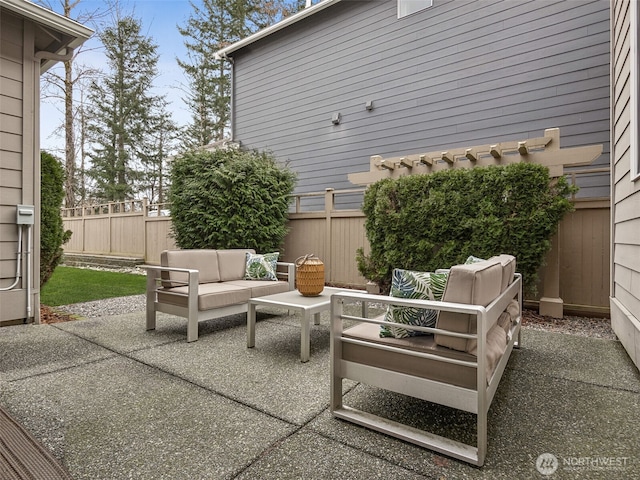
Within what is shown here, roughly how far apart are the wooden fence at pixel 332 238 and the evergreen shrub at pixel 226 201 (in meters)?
0.68

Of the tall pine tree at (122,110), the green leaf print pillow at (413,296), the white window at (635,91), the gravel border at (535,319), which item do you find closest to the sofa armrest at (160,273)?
the gravel border at (535,319)

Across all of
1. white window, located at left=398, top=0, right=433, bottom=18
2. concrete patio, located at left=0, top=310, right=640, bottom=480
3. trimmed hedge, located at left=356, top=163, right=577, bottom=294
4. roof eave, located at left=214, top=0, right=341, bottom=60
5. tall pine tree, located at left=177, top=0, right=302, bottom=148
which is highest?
tall pine tree, located at left=177, top=0, right=302, bottom=148

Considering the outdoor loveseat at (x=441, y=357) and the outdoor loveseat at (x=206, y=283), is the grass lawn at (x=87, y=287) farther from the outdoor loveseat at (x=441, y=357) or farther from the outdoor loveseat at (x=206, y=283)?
the outdoor loveseat at (x=441, y=357)

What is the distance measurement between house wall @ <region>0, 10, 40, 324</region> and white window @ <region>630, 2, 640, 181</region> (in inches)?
247

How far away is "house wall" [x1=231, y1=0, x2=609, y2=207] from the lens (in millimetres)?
5652

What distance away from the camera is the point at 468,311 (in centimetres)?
170

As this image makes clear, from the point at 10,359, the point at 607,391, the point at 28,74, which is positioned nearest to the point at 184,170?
the point at 28,74

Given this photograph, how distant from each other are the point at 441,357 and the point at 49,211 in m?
5.58

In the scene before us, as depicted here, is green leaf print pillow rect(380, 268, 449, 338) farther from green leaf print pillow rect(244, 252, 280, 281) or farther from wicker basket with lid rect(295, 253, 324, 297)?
green leaf print pillow rect(244, 252, 280, 281)

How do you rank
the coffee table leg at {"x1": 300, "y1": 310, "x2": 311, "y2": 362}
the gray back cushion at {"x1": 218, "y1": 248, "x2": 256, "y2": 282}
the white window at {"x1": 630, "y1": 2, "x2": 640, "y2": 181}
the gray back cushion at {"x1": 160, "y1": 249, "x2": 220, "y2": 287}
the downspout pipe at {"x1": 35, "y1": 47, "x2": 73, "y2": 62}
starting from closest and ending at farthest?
the white window at {"x1": 630, "y1": 2, "x2": 640, "y2": 181} < the coffee table leg at {"x1": 300, "y1": 310, "x2": 311, "y2": 362} < the gray back cushion at {"x1": 160, "y1": 249, "x2": 220, "y2": 287} < the downspout pipe at {"x1": 35, "y1": 47, "x2": 73, "y2": 62} < the gray back cushion at {"x1": 218, "y1": 248, "x2": 256, "y2": 282}

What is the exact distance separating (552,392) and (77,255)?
14.2m

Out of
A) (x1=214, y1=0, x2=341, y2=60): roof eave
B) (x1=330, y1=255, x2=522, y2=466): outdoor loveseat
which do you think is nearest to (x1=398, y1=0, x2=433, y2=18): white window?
(x1=214, y1=0, x2=341, y2=60): roof eave

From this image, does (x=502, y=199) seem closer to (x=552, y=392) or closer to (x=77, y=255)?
(x=552, y=392)

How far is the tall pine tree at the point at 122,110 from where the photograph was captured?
1657 cm
